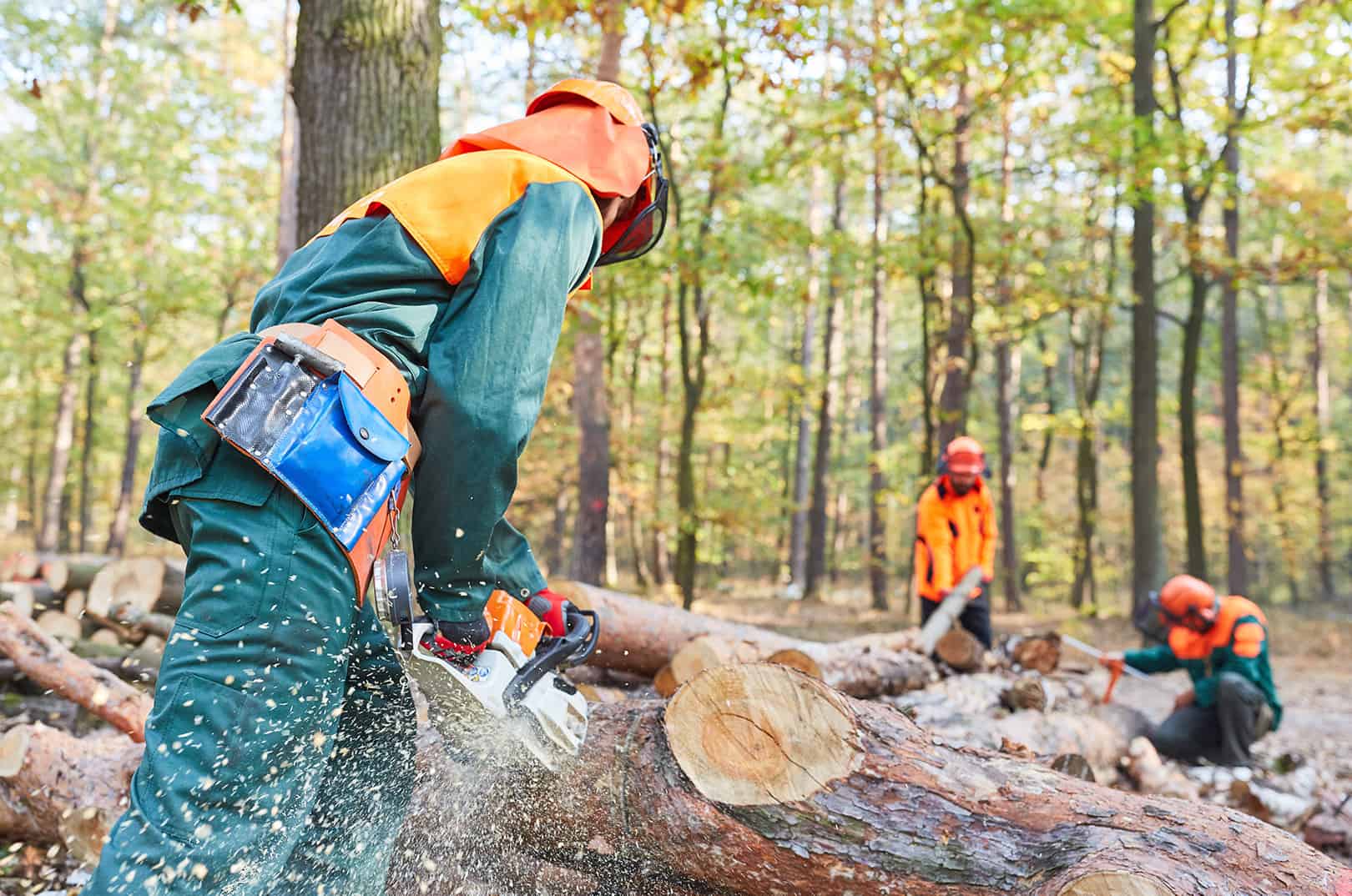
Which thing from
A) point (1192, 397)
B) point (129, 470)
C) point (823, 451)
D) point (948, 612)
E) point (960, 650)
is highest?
point (1192, 397)

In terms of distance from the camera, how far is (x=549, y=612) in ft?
7.16

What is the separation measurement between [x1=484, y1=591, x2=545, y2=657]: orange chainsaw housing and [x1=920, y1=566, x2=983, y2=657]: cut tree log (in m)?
3.97

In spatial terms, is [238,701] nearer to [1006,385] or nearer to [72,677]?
[72,677]

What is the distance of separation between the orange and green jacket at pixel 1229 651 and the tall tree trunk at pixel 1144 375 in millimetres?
4142

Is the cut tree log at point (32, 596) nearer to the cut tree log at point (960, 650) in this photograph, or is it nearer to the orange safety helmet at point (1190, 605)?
the cut tree log at point (960, 650)

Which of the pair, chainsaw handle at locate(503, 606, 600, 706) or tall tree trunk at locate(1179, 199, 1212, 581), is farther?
tall tree trunk at locate(1179, 199, 1212, 581)

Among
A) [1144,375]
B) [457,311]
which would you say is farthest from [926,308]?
Result: [457,311]

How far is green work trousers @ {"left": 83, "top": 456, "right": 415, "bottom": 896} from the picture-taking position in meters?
1.46

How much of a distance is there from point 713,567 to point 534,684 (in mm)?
24866

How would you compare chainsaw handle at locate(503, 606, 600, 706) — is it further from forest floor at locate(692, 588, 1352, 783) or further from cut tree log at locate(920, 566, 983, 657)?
forest floor at locate(692, 588, 1352, 783)

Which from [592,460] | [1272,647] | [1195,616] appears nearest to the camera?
[1195,616]

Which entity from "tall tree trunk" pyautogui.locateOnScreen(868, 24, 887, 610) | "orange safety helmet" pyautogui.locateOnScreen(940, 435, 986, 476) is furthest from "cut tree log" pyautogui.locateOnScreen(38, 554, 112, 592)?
"tall tree trunk" pyautogui.locateOnScreen(868, 24, 887, 610)

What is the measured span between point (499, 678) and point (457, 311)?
0.80 metres

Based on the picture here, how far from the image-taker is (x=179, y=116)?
1658 cm
